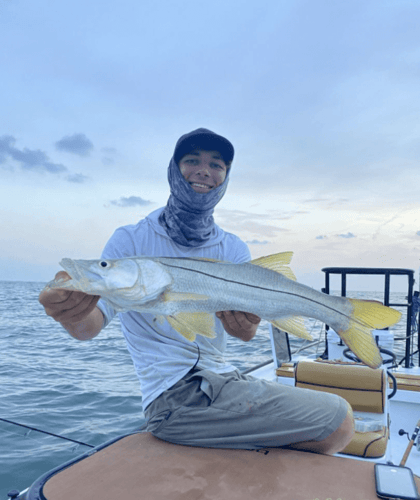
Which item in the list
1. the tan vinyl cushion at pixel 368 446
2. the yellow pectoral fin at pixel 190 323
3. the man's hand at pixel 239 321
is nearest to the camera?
the yellow pectoral fin at pixel 190 323

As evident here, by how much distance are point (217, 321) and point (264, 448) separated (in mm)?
921

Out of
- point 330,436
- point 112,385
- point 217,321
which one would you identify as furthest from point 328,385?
point 112,385

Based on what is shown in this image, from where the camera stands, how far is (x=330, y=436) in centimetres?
275

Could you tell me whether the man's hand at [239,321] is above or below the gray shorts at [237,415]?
above

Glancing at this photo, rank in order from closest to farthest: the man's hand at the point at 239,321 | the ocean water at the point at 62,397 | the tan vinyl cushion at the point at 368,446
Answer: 1. the man's hand at the point at 239,321
2. the tan vinyl cushion at the point at 368,446
3. the ocean water at the point at 62,397

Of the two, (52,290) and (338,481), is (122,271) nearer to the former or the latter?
(52,290)

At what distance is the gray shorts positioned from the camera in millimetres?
2719

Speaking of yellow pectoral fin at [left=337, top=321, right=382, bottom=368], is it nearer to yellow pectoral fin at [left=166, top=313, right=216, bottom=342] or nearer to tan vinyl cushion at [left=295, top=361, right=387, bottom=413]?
yellow pectoral fin at [left=166, top=313, right=216, bottom=342]

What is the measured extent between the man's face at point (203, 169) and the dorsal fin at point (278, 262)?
2.77 ft

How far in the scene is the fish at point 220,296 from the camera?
7.06 ft

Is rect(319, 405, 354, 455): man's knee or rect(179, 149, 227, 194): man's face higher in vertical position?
rect(179, 149, 227, 194): man's face

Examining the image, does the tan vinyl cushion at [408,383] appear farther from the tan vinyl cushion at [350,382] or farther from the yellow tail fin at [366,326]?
the yellow tail fin at [366,326]

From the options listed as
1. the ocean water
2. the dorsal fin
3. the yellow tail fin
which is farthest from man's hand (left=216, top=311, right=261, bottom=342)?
the ocean water

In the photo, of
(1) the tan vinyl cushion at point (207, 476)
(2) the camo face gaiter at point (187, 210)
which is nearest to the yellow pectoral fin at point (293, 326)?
(1) the tan vinyl cushion at point (207, 476)
